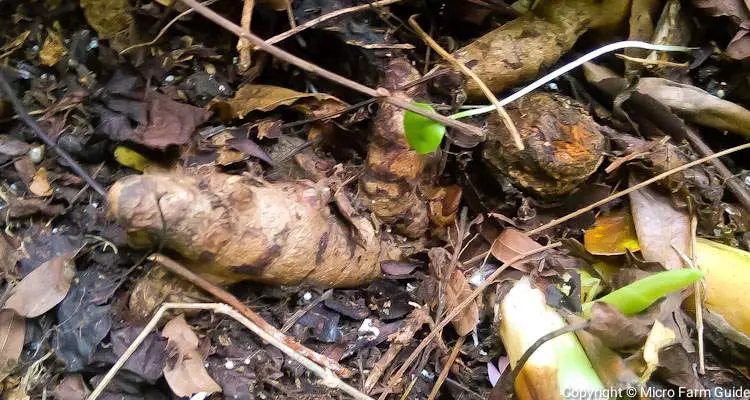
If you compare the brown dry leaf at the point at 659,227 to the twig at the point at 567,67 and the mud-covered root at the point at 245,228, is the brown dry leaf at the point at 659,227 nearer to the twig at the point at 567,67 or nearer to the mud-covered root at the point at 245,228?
the twig at the point at 567,67

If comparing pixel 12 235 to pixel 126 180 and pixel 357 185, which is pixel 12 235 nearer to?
pixel 126 180

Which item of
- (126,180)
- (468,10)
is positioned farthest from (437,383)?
(468,10)

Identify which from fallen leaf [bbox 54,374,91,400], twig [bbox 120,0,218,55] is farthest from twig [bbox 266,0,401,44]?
fallen leaf [bbox 54,374,91,400]

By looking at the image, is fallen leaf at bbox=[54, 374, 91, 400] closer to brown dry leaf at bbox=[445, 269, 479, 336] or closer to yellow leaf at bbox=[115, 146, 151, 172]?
yellow leaf at bbox=[115, 146, 151, 172]

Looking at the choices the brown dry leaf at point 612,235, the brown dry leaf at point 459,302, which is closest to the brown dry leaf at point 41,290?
the brown dry leaf at point 459,302

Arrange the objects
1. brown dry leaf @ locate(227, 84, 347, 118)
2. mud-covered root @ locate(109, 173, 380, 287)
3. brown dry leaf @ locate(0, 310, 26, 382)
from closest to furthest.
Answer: mud-covered root @ locate(109, 173, 380, 287)
brown dry leaf @ locate(0, 310, 26, 382)
brown dry leaf @ locate(227, 84, 347, 118)

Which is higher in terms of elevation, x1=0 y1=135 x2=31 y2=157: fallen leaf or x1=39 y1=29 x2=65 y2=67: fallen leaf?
x1=39 y1=29 x2=65 y2=67: fallen leaf
